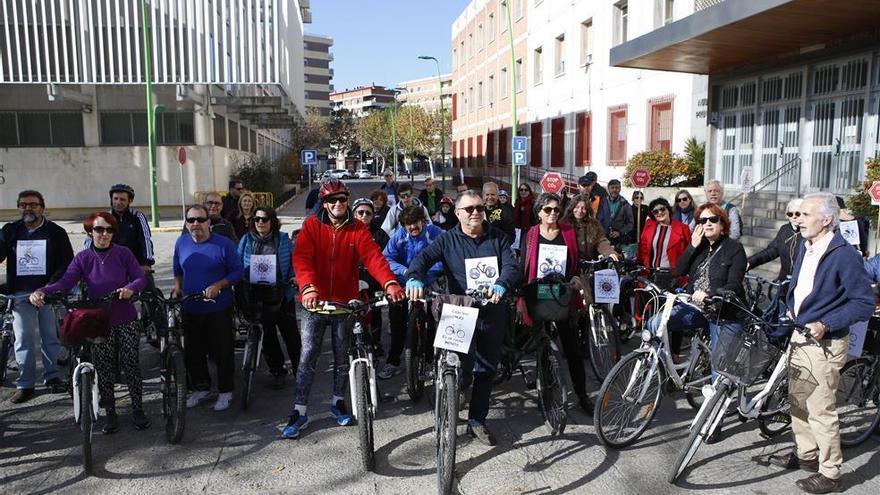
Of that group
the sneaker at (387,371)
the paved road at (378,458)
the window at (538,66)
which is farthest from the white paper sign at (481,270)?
the window at (538,66)

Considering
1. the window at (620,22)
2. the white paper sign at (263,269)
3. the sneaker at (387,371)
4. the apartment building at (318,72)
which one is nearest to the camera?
the white paper sign at (263,269)

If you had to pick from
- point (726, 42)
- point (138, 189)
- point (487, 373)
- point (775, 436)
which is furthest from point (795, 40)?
point (138, 189)

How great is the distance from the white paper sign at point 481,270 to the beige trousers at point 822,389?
196 cm

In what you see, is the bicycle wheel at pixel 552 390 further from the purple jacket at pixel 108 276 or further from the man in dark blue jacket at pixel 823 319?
the purple jacket at pixel 108 276

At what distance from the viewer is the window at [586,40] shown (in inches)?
1011

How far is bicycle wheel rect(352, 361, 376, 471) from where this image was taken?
440 cm

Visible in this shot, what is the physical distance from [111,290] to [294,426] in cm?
179

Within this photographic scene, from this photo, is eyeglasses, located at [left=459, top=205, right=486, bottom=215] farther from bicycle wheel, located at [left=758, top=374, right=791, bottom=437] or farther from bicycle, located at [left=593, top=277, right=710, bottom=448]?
bicycle wheel, located at [left=758, top=374, right=791, bottom=437]

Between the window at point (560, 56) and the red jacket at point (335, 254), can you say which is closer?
the red jacket at point (335, 254)

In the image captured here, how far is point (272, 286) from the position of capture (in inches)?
236

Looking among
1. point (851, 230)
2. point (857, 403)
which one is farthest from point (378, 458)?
point (851, 230)

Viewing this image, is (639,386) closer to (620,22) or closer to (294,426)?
(294,426)

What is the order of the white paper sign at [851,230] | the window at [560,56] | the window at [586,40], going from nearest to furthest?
1. the white paper sign at [851,230]
2. the window at [586,40]
3. the window at [560,56]

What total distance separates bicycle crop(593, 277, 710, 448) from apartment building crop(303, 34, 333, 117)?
11870 cm
